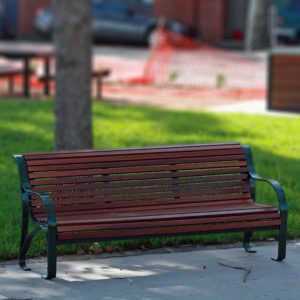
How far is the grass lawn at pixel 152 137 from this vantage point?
7621 millimetres

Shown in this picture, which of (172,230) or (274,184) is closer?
(172,230)

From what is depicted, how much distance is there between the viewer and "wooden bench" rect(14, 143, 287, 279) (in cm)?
631

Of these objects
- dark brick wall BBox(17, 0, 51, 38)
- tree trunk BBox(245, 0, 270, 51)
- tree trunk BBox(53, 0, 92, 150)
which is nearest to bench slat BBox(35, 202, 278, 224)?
tree trunk BBox(53, 0, 92, 150)

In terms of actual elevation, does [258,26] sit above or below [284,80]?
above

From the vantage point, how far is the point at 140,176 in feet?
22.5

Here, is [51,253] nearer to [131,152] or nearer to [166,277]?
[166,277]

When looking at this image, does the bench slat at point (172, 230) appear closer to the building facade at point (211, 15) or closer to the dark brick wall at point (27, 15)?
the building facade at point (211, 15)

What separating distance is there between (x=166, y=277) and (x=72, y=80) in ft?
12.6

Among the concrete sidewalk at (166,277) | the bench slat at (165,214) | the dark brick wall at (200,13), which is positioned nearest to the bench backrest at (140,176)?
the bench slat at (165,214)

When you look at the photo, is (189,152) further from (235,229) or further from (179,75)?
(179,75)

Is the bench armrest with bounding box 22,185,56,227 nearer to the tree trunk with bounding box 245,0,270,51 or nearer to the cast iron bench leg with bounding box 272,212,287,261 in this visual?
the cast iron bench leg with bounding box 272,212,287,261

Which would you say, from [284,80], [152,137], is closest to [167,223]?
[152,137]

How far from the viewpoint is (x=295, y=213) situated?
27.0 feet

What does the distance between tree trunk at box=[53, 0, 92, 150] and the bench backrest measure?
298cm
